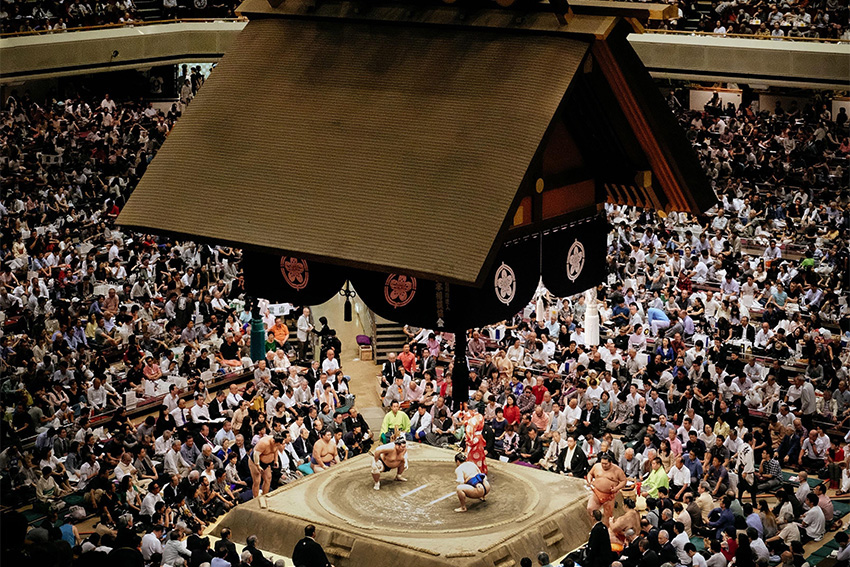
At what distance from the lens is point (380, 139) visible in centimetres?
753

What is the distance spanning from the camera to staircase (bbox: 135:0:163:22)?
18.8 meters

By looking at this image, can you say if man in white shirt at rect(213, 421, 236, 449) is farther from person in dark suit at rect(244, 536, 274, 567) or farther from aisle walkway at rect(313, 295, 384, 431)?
person in dark suit at rect(244, 536, 274, 567)

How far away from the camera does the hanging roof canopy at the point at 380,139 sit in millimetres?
7020

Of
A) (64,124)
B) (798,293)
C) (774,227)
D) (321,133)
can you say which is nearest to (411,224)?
(321,133)

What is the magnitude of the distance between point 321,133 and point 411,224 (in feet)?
3.64

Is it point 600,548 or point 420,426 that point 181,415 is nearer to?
point 420,426

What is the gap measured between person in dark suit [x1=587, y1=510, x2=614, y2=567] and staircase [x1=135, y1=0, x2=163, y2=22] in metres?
13.6

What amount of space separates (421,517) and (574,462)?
2.05m

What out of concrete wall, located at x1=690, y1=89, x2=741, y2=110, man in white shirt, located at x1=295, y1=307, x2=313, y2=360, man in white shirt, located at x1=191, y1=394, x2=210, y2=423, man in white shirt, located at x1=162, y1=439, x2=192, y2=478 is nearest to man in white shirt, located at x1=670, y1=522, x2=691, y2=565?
man in white shirt, located at x1=162, y1=439, x2=192, y2=478

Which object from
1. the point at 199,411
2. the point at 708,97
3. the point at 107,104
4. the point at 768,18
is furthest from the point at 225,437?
the point at 708,97

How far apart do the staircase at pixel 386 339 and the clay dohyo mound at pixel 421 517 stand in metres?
3.94

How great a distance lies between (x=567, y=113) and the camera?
25.8 ft

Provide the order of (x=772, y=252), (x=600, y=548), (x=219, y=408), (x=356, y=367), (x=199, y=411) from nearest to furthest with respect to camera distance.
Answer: (x=600, y=548), (x=199, y=411), (x=219, y=408), (x=356, y=367), (x=772, y=252)

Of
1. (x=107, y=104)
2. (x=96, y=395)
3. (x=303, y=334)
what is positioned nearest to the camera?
(x=96, y=395)
